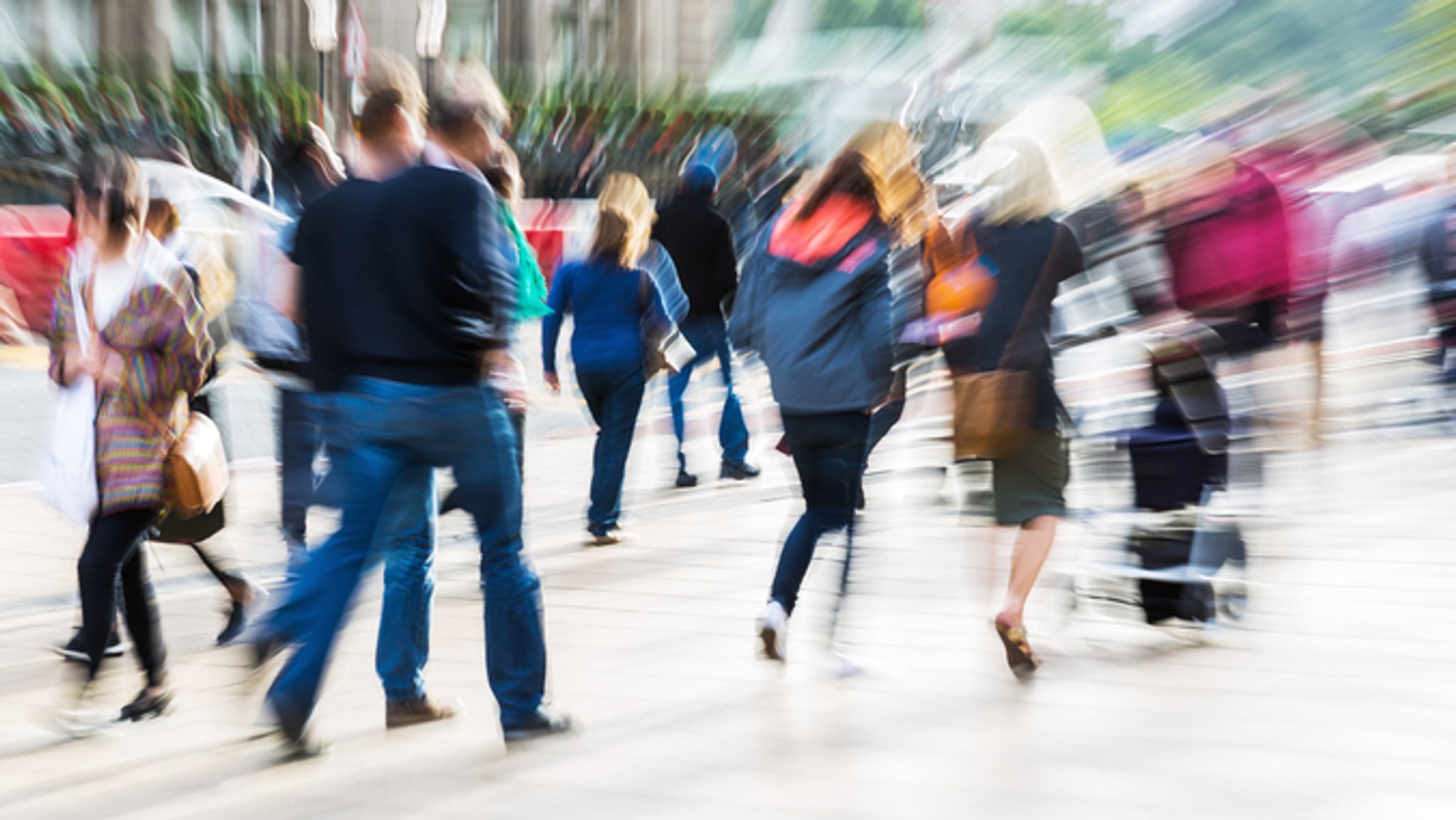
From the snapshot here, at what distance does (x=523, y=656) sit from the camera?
4680 millimetres

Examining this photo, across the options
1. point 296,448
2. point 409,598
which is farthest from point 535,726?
point 296,448

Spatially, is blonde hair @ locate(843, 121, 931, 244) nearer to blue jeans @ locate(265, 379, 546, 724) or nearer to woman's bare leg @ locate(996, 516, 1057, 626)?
woman's bare leg @ locate(996, 516, 1057, 626)

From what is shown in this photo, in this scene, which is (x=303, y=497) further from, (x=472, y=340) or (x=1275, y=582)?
(x=1275, y=582)

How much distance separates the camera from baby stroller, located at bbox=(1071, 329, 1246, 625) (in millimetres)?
5938

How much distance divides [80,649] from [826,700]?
240 centimetres

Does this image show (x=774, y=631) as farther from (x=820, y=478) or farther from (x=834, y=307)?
(x=834, y=307)

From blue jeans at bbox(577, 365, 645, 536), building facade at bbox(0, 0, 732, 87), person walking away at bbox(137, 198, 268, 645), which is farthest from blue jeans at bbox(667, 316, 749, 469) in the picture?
building facade at bbox(0, 0, 732, 87)

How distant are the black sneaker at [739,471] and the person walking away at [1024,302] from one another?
4.27 meters

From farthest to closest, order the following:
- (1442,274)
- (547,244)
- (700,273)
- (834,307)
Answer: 1. (547,244)
2. (1442,274)
3. (700,273)
4. (834,307)

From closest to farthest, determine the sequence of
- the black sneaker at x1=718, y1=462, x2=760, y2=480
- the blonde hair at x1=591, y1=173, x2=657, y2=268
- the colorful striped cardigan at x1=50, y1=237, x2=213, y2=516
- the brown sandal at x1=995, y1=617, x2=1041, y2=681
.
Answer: the colorful striped cardigan at x1=50, y1=237, x2=213, y2=516, the brown sandal at x1=995, y1=617, x2=1041, y2=681, the blonde hair at x1=591, y1=173, x2=657, y2=268, the black sneaker at x1=718, y1=462, x2=760, y2=480

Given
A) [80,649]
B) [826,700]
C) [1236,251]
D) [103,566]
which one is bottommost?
[826,700]

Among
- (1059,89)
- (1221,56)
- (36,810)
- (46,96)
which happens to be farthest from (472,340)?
(46,96)

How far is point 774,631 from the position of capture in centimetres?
551

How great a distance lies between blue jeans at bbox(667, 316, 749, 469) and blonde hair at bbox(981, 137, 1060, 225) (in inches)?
164
